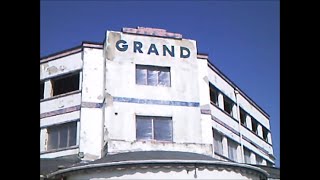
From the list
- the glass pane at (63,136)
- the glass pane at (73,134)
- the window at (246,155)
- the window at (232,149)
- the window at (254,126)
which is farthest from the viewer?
the window at (254,126)

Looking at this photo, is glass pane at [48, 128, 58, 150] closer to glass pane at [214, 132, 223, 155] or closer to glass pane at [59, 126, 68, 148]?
glass pane at [59, 126, 68, 148]

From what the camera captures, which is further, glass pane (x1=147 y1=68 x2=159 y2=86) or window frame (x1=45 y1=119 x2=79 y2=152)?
glass pane (x1=147 y1=68 x2=159 y2=86)

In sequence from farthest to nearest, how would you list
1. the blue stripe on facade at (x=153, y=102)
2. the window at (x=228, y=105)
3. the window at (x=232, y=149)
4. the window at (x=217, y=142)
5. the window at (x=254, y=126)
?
the window at (x=254, y=126)
the window at (x=228, y=105)
the window at (x=232, y=149)
the window at (x=217, y=142)
the blue stripe on facade at (x=153, y=102)

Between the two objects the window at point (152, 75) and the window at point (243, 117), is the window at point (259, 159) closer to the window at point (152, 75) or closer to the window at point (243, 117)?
the window at point (243, 117)

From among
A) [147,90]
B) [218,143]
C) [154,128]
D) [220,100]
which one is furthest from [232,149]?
[147,90]

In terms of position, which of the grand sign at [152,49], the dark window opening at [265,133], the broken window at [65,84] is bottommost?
the dark window opening at [265,133]

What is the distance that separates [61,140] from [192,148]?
22.1 ft

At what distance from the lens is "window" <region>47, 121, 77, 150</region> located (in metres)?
22.1

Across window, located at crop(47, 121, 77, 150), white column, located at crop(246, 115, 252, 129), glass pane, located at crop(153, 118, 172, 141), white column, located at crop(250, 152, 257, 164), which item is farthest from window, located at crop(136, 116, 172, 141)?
white column, located at crop(250, 152, 257, 164)

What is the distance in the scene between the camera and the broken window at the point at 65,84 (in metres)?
23.4

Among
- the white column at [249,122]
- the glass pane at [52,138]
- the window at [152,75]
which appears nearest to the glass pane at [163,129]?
the window at [152,75]

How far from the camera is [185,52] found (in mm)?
23578
